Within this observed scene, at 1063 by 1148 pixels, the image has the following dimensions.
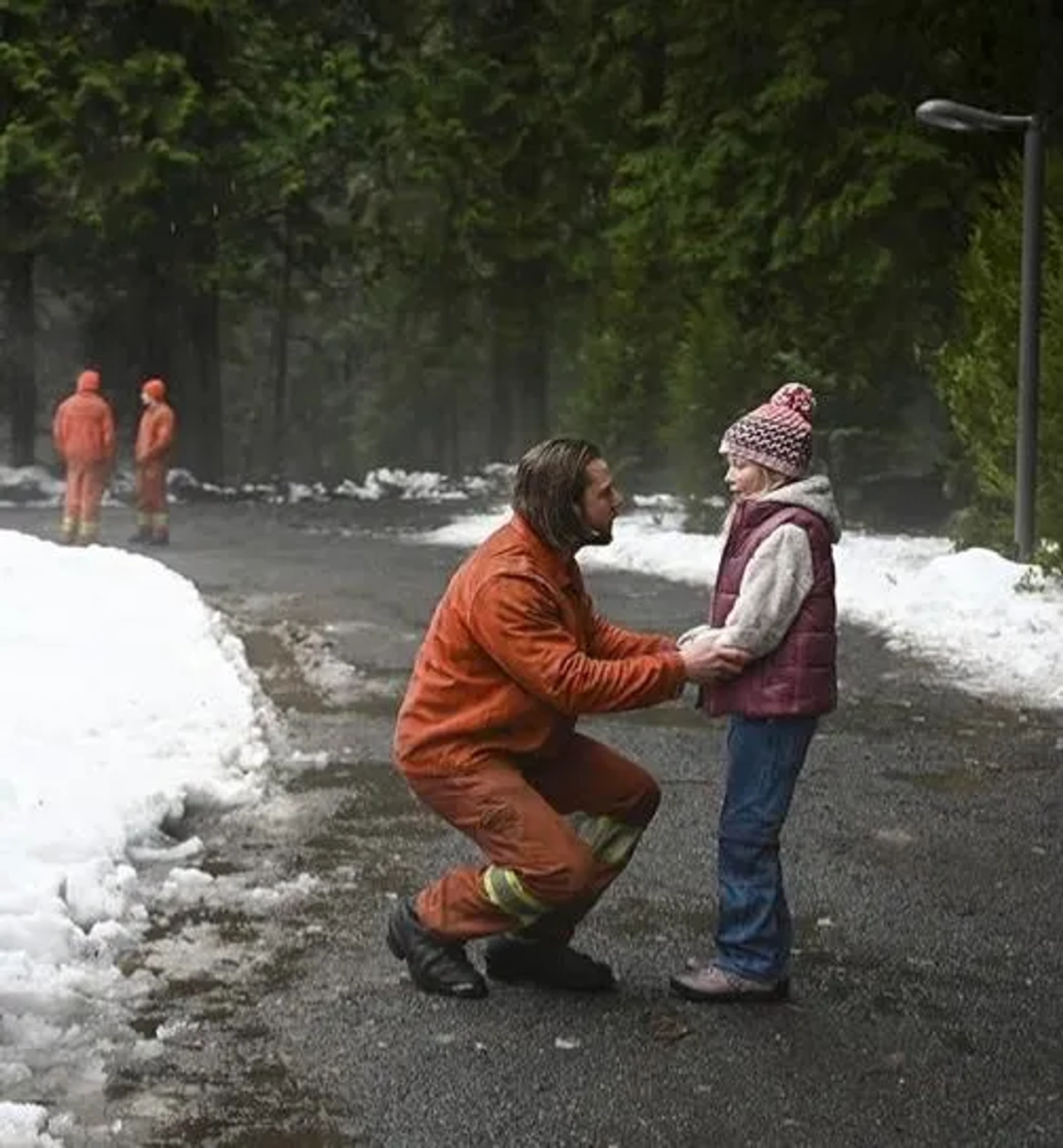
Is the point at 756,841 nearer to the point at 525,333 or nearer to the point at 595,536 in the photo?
the point at 595,536

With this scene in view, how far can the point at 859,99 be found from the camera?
79.5 ft

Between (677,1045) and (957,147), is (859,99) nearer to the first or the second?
(957,147)

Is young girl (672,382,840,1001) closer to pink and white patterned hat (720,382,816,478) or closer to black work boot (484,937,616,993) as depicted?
pink and white patterned hat (720,382,816,478)

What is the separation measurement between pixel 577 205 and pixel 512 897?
3196 centimetres

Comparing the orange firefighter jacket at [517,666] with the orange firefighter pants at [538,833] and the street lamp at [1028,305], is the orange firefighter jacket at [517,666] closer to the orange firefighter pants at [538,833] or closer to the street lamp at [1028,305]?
the orange firefighter pants at [538,833]

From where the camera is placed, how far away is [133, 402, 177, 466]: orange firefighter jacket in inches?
888

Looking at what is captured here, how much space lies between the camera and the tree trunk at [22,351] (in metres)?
35.4

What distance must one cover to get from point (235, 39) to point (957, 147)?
52.8 ft

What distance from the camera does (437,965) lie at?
5832 mm

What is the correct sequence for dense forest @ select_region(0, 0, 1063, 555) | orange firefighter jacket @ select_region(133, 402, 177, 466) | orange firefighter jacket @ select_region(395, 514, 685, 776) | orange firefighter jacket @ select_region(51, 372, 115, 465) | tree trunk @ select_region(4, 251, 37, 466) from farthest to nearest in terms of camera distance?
tree trunk @ select_region(4, 251, 37, 466)
dense forest @ select_region(0, 0, 1063, 555)
orange firefighter jacket @ select_region(133, 402, 177, 466)
orange firefighter jacket @ select_region(51, 372, 115, 465)
orange firefighter jacket @ select_region(395, 514, 685, 776)

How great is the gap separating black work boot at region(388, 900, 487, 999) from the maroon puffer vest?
3.44 feet

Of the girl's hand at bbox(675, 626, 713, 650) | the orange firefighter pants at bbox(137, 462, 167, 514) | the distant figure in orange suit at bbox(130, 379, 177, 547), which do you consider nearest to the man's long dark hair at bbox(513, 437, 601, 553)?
the girl's hand at bbox(675, 626, 713, 650)

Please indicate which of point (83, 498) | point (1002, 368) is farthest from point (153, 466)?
point (1002, 368)

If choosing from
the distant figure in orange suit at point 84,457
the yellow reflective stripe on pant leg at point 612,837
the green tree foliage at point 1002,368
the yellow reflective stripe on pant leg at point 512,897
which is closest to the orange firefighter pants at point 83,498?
the distant figure in orange suit at point 84,457
